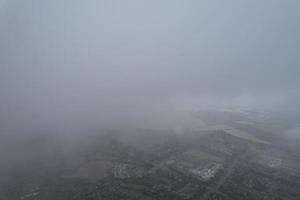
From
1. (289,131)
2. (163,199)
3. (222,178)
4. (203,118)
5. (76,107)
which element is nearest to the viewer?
(163,199)

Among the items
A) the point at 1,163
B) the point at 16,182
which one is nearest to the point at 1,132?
the point at 1,163

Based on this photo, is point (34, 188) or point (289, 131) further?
point (289, 131)

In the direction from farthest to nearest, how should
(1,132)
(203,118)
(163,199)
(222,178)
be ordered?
1. (203,118)
2. (1,132)
3. (222,178)
4. (163,199)

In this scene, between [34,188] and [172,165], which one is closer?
[34,188]

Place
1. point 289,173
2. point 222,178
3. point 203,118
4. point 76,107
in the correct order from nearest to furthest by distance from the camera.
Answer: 1. point 222,178
2. point 289,173
3. point 203,118
4. point 76,107

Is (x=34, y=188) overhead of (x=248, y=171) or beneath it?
A: overhead

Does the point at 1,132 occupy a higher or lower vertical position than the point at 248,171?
higher

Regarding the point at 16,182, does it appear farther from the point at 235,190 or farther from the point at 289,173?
the point at 289,173

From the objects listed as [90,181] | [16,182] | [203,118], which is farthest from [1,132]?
[203,118]

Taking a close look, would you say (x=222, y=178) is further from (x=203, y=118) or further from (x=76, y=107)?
(x=76, y=107)
